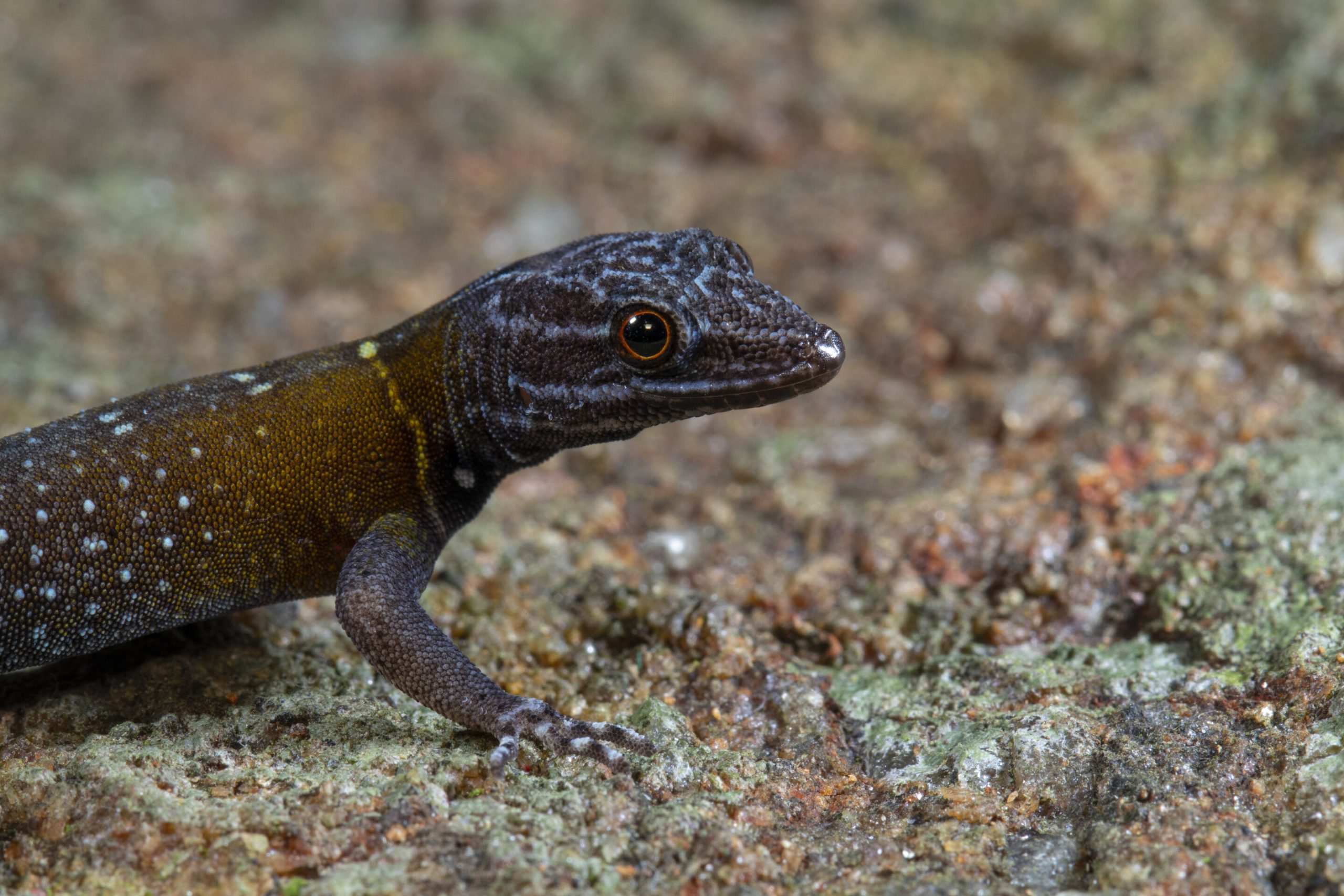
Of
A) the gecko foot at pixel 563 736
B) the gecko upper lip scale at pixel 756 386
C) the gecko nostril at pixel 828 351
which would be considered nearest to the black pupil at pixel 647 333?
the gecko upper lip scale at pixel 756 386

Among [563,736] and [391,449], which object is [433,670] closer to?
[563,736]

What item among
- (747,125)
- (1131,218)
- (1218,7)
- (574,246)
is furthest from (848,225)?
(574,246)

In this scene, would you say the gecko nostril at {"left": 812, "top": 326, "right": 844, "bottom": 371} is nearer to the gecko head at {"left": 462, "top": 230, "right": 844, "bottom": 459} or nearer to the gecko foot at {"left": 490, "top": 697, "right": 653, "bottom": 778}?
the gecko head at {"left": 462, "top": 230, "right": 844, "bottom": 459}

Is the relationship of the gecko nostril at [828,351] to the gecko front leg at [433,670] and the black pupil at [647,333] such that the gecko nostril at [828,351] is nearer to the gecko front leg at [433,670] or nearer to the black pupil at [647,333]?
the black pupil at [647,333]

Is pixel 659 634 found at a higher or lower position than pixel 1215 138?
lower

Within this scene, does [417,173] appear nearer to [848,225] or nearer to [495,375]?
[848,225]

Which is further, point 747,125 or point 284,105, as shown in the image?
point 284,105

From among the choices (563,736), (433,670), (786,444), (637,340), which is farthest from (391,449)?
(786,444)
